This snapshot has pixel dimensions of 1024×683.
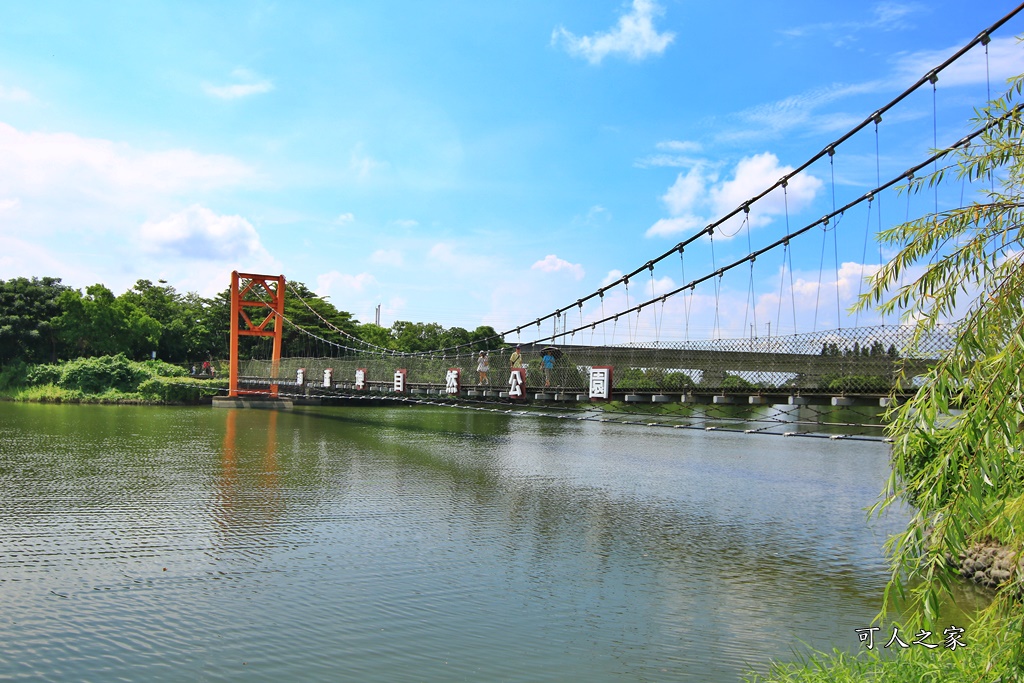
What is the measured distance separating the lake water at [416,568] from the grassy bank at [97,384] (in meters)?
14.5

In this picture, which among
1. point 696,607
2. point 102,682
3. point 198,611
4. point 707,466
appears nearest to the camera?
point 102,682

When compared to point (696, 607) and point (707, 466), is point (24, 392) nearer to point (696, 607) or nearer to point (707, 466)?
point (707, 466)

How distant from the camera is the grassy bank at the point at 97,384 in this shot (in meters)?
25.5

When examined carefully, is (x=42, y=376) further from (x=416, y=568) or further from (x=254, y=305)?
(x=416, y=568)

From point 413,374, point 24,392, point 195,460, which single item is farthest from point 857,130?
point 24,392

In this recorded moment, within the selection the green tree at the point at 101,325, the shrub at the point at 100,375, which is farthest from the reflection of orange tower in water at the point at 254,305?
the green tree at the point at 101,325

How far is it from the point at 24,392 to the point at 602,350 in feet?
75.8

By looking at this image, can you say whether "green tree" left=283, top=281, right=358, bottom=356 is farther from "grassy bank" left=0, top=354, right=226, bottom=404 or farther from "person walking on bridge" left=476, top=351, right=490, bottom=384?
"person walking on bridge" left=476, top=351, right=490, bottom=384

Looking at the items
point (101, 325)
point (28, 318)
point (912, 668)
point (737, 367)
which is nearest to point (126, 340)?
point (101, 325)

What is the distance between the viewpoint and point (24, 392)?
25672 millimetres

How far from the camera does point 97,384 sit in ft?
86.0

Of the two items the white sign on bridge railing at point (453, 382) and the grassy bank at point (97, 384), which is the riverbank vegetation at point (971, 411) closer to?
the white sign on bridge railing at point (453, 382)

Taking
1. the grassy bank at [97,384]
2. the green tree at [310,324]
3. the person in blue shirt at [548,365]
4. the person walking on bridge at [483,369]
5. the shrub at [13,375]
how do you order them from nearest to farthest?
the person in blue shirt at [548,365] → the person walking on bridge at [483,369] → the grassy bank at [97,384] → the shrub at [13,375] → the green tree at [310,324]

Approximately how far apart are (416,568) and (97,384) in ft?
80.6
